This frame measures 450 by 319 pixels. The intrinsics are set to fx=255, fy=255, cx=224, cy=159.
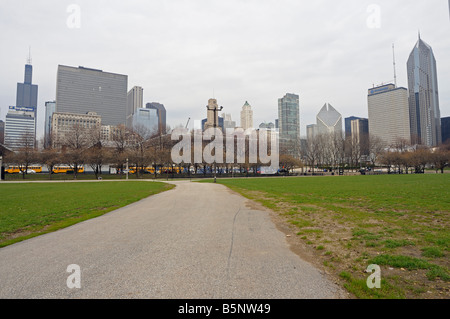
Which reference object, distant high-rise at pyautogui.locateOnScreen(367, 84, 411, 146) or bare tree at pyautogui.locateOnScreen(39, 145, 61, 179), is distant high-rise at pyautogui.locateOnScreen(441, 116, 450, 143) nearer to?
distant high-rise at pyautogui.locateOnScreen(367, 84, 411, 146)

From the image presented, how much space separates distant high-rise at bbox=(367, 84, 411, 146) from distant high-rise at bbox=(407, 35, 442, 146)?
10.1 m

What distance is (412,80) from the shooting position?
18762 cm

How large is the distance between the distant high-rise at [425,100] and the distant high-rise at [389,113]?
33.0ft

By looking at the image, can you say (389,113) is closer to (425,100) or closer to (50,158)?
(425,100)

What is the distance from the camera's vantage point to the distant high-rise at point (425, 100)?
160 m

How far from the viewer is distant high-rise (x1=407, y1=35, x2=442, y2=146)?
525ft

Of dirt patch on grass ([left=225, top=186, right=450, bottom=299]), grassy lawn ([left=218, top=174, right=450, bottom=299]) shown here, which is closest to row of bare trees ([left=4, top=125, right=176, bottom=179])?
dirt patch on grass ([left=225, top=186, right=450, bottom=299])

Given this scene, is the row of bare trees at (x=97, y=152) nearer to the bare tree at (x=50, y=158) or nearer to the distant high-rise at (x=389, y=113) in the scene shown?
the bare tree at (x=50, y=158)

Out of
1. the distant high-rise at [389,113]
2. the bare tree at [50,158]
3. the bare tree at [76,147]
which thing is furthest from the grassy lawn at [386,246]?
the distant high-rise at [389,113]

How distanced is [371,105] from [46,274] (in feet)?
611

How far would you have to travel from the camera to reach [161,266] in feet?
16.8

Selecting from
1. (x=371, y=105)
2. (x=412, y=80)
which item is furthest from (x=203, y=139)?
(x=412, y=80)

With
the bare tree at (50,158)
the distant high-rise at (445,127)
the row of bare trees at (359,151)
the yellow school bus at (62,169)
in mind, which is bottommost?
the yellow school bus at (62,169)
